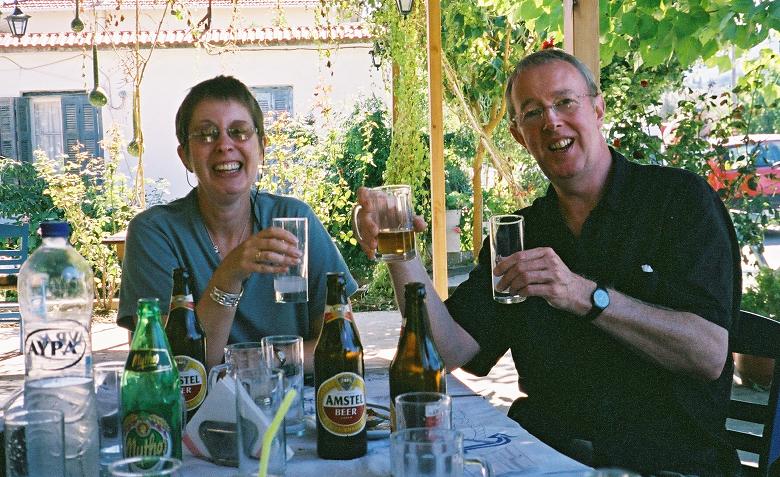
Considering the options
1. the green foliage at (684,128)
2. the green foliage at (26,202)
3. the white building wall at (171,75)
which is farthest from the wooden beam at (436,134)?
the white building wall at (171,75)

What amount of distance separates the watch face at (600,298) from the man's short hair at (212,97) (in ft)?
3.97

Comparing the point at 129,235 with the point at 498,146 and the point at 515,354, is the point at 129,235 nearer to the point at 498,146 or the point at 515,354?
the point at 515,354

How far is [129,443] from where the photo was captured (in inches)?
51.0

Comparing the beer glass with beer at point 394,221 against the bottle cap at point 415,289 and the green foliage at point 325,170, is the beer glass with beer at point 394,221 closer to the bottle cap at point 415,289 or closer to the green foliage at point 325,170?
the bottle cap at point 415,289

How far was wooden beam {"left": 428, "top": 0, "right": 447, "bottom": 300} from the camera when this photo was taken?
4.82m

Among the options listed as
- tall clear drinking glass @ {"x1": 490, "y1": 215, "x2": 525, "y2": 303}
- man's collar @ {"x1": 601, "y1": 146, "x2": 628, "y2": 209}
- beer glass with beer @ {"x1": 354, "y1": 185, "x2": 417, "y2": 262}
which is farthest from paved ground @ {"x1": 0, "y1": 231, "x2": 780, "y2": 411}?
tall clear drinking glass @ {"x1": 490, "y1": 215, "x2": 525, "y2": 303}

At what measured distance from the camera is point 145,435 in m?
1.29

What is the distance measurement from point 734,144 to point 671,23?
1.90 m

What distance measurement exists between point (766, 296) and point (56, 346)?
4.43 m

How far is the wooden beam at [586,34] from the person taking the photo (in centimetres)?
291

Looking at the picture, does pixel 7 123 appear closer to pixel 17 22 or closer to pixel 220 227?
pixel 17 22

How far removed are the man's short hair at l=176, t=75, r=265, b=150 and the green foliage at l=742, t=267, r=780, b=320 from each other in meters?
3.53

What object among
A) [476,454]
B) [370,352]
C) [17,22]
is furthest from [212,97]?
[17,22]

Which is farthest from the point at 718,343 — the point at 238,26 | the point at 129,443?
the point at 238,26
